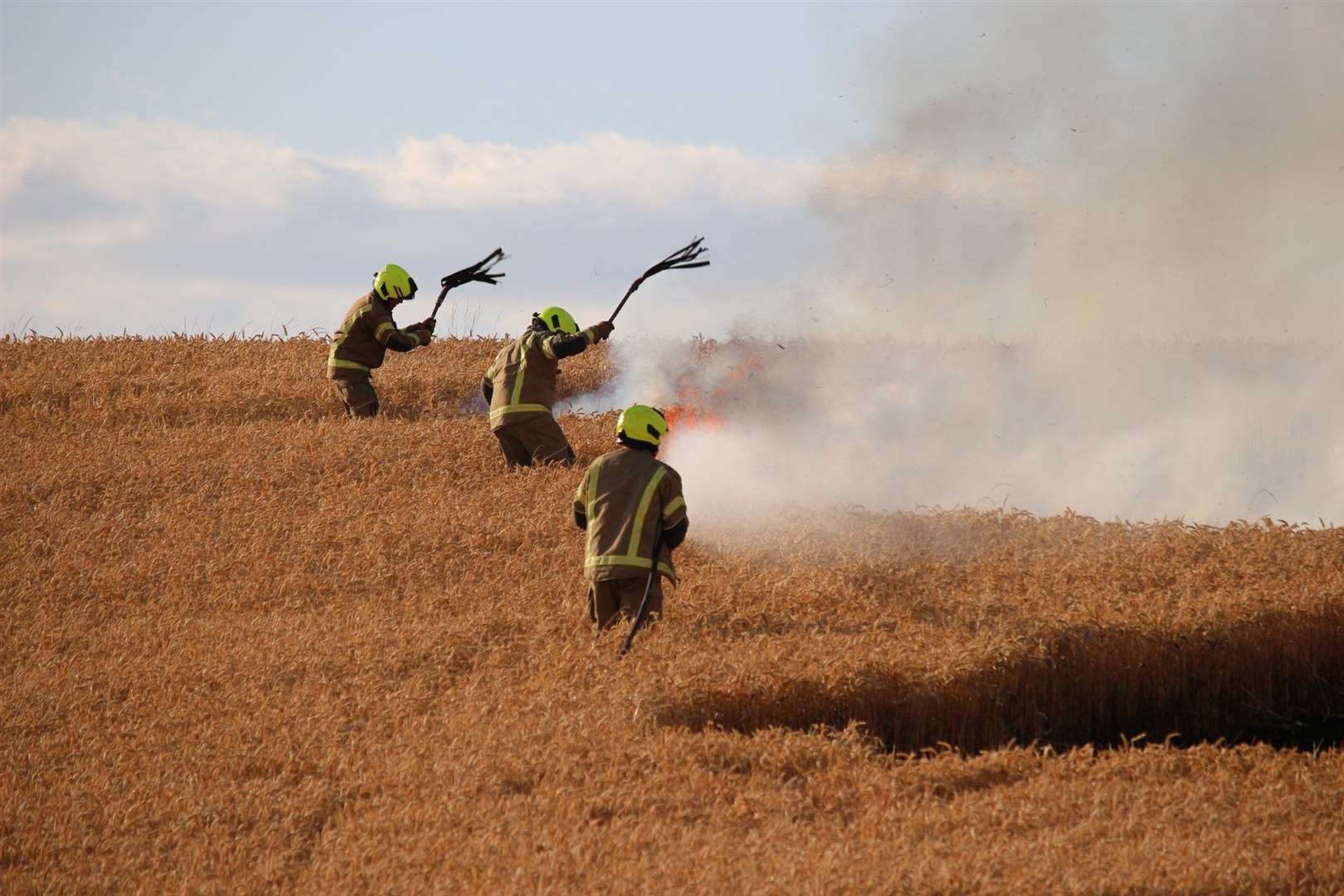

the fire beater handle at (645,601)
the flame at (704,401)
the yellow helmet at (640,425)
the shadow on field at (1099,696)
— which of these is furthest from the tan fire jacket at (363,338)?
the shadow on field at (1099,696)

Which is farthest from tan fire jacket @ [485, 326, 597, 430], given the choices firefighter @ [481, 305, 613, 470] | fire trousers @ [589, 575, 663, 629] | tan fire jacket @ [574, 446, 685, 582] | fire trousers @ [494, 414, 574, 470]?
fire trousers @ [589, 575, 663, 629]

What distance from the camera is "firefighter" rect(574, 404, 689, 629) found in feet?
30.5

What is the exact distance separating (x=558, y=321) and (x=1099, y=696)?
7131mm

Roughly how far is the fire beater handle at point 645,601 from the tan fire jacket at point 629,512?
43 millimetres

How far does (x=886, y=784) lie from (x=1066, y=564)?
4641 millimetres

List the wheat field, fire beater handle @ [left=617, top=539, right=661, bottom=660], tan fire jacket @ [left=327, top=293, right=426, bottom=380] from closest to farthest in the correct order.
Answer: the wheat field → fire beater handle @ [left=617, top=539, right=661, bottom=660] → tan fire jacket @ [left=327, top=293, right=426, bottom=380]

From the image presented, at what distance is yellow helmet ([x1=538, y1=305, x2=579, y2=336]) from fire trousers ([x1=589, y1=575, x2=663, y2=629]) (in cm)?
493

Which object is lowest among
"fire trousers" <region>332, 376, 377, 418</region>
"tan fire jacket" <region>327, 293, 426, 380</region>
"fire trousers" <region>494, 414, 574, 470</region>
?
"fire trousers" <region>494, 414, 574, 470</region>

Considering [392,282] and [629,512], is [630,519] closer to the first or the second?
[629,512]

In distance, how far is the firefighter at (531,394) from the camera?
1379 cm

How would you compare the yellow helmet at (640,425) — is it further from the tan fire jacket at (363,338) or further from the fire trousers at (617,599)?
the tan fire jacket at (363,338)

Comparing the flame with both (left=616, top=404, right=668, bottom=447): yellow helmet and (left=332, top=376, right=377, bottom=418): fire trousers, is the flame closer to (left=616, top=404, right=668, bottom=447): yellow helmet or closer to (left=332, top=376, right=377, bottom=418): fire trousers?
(left=332, top=376, right=377, bottom=418): fire trousers

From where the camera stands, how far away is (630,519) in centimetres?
928

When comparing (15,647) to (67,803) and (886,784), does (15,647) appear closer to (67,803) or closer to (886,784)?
(67,803)
